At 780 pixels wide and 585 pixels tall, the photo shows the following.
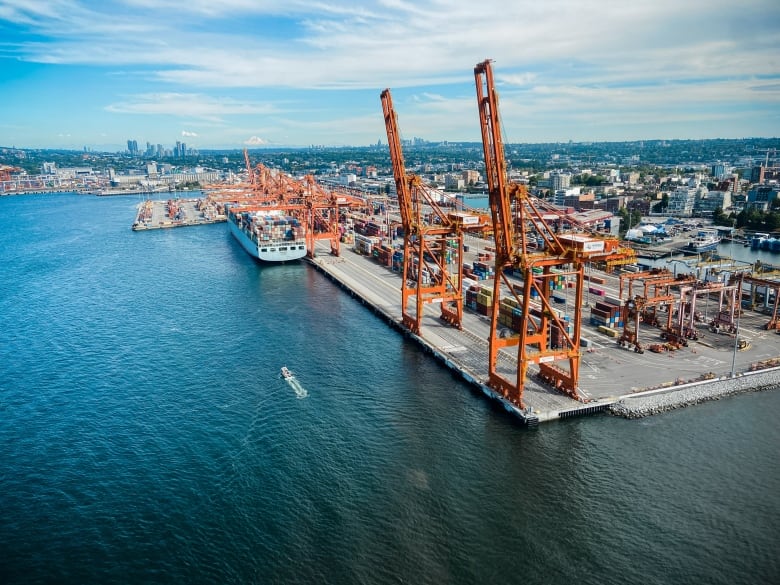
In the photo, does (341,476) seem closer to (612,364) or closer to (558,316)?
(612,364)

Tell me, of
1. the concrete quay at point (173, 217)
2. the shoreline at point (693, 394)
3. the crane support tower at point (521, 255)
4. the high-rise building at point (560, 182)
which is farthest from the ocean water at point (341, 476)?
the high-rise building at point (560, 182)

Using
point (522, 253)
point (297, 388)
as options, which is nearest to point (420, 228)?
point (522, 253)

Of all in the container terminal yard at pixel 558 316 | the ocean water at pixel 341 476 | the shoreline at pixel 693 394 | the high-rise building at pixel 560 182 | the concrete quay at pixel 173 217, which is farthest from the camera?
the high-rise building at pixel 560 182

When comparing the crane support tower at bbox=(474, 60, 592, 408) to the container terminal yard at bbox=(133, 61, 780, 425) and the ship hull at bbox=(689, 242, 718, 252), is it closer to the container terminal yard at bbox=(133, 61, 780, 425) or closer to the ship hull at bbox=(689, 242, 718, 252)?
the container terminal yard at bbox=(133, 61, 780, 425)

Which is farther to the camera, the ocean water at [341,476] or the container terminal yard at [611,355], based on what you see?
the container terminal yard at [611,355]

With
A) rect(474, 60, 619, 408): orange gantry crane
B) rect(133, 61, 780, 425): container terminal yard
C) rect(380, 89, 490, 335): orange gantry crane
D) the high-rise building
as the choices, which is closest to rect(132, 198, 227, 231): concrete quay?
rect(133, 61, 780, 425): container terminal yard

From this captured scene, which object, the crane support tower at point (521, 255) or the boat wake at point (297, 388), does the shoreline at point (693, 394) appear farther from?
the boat wake at point (297, 388)

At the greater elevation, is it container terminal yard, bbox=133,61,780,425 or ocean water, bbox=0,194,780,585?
container terminal yard, bbox=133,61,780,425
